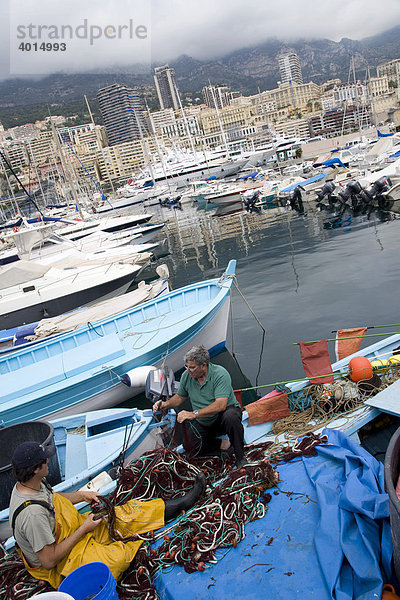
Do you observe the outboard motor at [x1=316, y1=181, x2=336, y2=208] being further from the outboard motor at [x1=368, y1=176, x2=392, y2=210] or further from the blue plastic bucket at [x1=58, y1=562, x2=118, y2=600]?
the blue plastic bucket at [x1=58, y1=562, x2=118, y2=600]

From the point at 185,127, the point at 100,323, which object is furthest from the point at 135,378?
the point at 185,127

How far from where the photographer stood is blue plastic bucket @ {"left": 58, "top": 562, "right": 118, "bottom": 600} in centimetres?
248

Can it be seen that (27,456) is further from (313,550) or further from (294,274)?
(294,274)

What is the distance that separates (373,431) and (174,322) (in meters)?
4.89

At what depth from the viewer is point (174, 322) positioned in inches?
333

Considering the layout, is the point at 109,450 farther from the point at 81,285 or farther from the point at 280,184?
the point at 280,184

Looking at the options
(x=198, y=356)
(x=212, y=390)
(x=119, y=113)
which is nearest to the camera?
(x=198, y=356)

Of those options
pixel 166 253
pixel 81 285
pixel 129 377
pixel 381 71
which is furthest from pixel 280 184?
pixel 381 71

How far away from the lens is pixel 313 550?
282 centimetres

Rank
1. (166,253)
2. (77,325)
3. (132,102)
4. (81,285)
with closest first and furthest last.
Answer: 1. (77,325)
2. (81,285)
3. (166,253)
4. (132,102)

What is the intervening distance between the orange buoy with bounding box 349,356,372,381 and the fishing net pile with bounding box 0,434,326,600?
1.31 m

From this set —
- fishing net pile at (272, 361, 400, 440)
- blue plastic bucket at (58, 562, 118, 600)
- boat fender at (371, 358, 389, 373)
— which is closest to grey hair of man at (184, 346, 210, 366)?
fishing net pile at (272, 361, 400, 440)

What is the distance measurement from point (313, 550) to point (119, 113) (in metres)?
189

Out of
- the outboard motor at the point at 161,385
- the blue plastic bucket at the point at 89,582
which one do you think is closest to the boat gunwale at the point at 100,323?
the outboard motor at the point at 161,385
